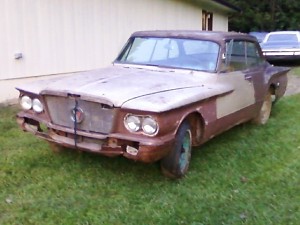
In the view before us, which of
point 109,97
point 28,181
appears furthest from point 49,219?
point 109,97

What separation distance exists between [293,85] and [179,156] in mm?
8110

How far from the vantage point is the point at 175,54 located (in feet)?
17.7

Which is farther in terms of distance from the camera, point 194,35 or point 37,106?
point 194,35

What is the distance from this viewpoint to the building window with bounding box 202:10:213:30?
18.7m

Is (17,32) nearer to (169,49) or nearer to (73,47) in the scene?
(73,47)

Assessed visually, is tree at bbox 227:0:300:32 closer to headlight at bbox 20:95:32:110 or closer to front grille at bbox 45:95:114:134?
headlight at bbox 20:95:32:110

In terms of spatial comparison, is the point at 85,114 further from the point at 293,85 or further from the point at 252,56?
the point at 293,85

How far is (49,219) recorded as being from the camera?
355 centimetres

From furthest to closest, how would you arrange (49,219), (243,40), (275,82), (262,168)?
(275,82) < (243,40) < (262,168) < (49,219)

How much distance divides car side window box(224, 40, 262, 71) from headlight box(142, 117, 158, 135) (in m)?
1.94

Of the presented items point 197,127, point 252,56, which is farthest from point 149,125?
point 252,56

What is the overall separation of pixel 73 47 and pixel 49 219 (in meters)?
6.72

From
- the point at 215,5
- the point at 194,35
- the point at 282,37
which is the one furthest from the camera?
the point at 215,5

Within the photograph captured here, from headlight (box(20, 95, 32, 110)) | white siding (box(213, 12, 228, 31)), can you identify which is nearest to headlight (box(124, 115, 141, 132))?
headlight (box(20, 95, 32, 110))
